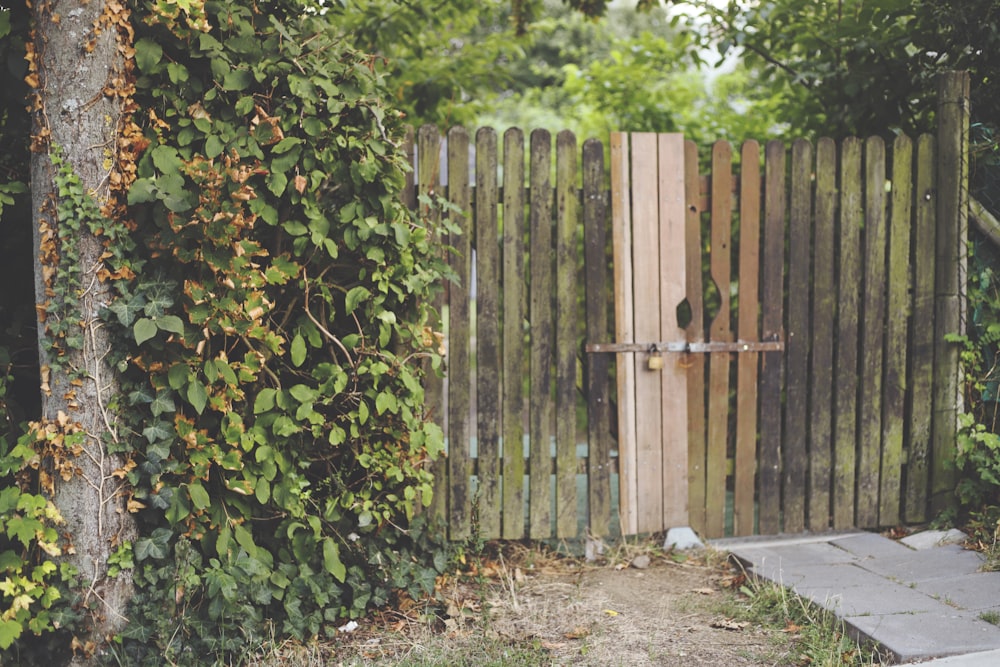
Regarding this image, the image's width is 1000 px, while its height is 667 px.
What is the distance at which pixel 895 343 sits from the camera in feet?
14.1

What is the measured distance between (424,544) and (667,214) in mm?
2059

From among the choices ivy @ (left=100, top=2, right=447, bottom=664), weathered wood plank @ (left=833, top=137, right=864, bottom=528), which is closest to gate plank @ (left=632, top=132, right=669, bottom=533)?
weathered wood plank @ (left=833, top=137, right=864, bottom=528)

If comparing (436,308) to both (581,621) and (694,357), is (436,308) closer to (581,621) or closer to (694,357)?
(694,357)

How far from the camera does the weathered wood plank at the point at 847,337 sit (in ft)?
13.9

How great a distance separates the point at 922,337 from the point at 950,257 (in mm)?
449

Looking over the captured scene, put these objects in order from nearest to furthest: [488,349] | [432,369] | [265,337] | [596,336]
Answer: [265,337]
[432,369]
[488,349]
[596,336]

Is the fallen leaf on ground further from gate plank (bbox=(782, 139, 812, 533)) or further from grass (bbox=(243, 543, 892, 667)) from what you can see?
gate plank (bbox=(782, 139, 812, 533))

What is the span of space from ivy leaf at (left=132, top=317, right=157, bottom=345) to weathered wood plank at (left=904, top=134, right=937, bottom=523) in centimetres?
378

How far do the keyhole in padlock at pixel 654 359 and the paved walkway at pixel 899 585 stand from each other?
98cm

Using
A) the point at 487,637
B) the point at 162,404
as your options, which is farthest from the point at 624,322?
the point at 162,404

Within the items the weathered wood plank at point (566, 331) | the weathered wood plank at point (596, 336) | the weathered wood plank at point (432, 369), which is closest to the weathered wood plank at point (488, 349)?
the weathered wood plank at point (432, 369)

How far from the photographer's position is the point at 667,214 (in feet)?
13.5

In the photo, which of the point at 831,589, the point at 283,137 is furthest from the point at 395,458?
the point at 831,589

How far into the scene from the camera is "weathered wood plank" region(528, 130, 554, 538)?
3.96 m
